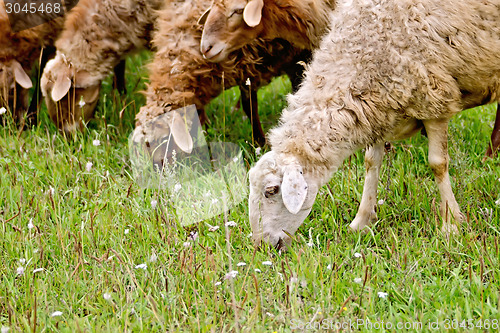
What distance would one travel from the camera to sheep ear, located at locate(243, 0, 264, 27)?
3710 millimetres

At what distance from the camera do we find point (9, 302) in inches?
111

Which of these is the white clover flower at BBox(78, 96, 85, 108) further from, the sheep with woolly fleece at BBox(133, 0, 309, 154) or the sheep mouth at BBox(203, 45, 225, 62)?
the sheep mouth at BBox(203, 45, 225, 62)

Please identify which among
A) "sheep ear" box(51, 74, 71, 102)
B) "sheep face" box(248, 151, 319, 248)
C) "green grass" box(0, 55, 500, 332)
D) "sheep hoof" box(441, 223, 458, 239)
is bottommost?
"green grass" box(0, 55, 500, 332)

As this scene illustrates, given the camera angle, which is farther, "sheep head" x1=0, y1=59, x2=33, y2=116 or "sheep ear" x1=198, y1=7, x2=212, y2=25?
"sheep head" x1=0, y1=59, x2=33, y2=116

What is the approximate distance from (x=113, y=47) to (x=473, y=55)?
9.06 ft

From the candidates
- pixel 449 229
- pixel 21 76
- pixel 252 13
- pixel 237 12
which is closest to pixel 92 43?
pixel 21 76

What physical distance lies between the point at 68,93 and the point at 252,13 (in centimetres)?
178

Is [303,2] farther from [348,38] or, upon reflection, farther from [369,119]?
[369,119]

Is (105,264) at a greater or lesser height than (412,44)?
lesser

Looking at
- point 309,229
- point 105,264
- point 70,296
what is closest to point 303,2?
point 309,229

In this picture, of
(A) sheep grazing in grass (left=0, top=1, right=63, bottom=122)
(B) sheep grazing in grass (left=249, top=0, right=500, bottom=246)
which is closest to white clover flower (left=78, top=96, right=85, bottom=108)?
(A) sheep grazing in grass (left=0, top=1, right=63, bottom=122)

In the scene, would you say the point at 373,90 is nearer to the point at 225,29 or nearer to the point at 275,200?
the point at 275,200

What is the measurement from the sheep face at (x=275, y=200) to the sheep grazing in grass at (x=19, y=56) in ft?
8.40

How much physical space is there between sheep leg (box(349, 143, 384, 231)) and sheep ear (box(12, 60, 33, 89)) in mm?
2889
